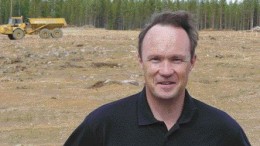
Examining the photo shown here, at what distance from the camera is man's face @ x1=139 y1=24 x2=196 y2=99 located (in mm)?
2215

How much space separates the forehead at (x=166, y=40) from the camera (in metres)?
2.22

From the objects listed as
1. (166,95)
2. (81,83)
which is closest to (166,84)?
(166,95)

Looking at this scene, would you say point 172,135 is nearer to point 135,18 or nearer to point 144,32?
point 144,32

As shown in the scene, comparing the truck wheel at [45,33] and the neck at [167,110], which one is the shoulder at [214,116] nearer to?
the neck at [167,110]

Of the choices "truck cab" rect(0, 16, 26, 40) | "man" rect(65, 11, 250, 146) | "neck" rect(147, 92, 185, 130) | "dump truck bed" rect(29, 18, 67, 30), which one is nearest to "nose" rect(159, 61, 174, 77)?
"man" rect(65, 11, 250, 146)

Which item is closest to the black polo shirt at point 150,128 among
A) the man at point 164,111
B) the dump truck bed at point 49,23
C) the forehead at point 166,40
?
the man at point 164,111

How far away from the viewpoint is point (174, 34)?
224 centimetres

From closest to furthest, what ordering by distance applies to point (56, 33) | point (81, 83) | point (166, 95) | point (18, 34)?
point (166, 95) < point (81, 83) < point (18, 34) < point (56, 33)

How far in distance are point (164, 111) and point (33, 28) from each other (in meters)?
38.0

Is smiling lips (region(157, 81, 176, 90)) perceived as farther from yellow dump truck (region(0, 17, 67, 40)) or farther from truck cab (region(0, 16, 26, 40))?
truck cab (region(0, 16, 26, 40))

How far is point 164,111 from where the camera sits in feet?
7.38

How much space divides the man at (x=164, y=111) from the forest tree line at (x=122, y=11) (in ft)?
257

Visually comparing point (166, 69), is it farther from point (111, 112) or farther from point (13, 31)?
point (13, 31)

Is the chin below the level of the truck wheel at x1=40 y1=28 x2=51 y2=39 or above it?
above
